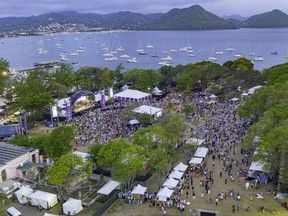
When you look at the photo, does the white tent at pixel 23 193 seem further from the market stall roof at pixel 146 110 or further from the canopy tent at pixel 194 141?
the market stall roof at pixel 146 110

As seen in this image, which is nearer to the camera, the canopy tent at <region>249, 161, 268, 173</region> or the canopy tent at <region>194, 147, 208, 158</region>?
the canopy tent at <region>249, 161, 268, 173</region>

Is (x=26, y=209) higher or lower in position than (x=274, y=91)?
lower

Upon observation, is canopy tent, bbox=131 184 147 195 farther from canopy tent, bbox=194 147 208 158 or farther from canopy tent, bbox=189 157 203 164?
canopy tent, bbox=194 147 208 158

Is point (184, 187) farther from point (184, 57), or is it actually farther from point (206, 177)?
point (184, 57)

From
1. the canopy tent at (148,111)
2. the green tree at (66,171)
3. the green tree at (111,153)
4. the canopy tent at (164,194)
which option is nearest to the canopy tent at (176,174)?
the canopy tent at (164,194)

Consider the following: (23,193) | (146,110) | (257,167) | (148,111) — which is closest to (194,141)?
(257,167)

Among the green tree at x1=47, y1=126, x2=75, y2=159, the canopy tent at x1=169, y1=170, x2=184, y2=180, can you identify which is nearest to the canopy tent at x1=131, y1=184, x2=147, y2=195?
the canopy tent at x1=169, y1=170, x2=184, y2=180

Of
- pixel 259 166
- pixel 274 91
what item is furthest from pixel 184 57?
pixel 259 166

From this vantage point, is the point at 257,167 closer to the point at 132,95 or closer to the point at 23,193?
the point at 23,193
